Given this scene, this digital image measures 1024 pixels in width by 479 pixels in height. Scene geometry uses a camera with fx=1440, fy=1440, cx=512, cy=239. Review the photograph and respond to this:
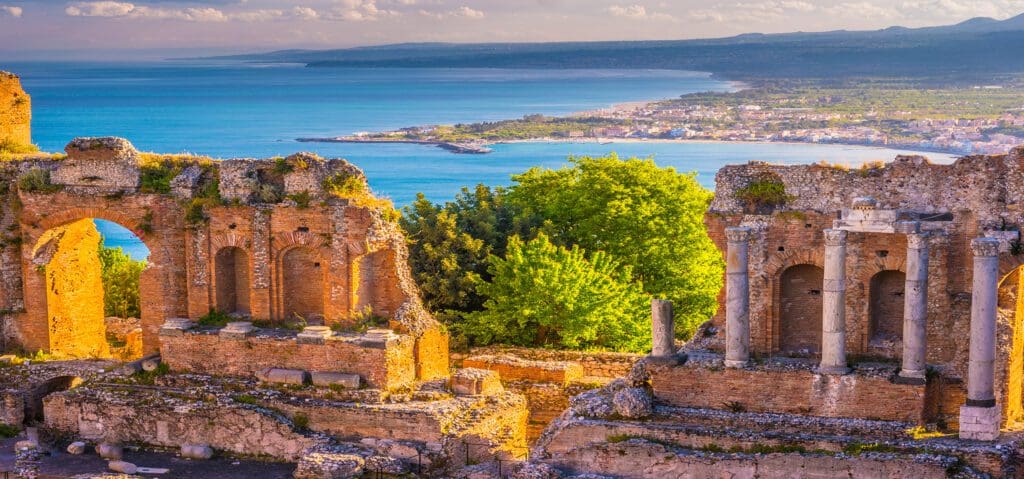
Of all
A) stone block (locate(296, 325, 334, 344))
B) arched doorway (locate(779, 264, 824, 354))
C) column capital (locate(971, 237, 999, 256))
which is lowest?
stone block (locate(296, 325, 334, 344))

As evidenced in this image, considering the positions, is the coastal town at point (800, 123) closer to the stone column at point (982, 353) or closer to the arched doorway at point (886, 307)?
the arched doorway at point (886, 307)

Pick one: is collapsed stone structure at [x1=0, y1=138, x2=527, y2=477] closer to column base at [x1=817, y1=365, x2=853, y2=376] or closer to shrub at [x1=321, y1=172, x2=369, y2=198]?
shrub at [x1=321, y1=172, x2=369, y2=198]

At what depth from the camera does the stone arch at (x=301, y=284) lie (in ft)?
117

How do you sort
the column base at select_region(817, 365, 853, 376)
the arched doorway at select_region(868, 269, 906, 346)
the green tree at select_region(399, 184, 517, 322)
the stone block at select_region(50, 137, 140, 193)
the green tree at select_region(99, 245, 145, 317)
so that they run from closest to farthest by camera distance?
the column base at select_region(817, 365, 853, 376) < the arched doorway at select_region(868, 269, 906, 346) < the stone block at select_region(50, 137, 140, 193) < the green tree at select_region(399, 184, 517, 322) < the green tree at select_region(99, 245, 145, 317)

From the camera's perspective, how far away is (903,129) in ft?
324

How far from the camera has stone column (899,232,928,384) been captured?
2853 cm

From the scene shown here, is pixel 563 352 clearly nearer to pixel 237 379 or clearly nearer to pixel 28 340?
pixel 237 379

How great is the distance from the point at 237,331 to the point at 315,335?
6.89ft

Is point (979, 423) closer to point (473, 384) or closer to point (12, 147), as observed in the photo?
point (473, 384)

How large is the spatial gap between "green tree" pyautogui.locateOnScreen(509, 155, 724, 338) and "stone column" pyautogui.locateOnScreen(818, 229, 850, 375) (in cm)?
1361

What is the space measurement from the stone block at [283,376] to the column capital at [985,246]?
15.5 m

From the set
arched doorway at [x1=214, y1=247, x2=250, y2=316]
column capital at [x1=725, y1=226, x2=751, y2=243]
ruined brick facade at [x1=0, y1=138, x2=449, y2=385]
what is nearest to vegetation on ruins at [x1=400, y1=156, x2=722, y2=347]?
ruined brick facade at [x1=0, y1=138, x2=449, y2=385]

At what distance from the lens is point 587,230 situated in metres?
43.1

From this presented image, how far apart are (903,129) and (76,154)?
239 feet
